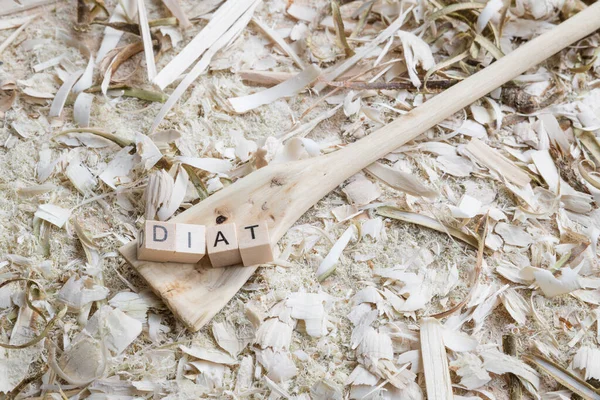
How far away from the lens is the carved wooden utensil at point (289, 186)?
3.34ft

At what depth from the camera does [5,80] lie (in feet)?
4.24

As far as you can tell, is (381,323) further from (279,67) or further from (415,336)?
(279,67)

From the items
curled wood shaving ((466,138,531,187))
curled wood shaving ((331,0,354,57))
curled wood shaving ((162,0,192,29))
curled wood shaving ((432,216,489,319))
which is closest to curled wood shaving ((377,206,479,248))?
curled wood shaving ((432,216,489,319))

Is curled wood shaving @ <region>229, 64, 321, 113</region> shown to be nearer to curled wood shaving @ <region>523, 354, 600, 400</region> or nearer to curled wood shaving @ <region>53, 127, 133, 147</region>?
curled wood shaving @ <region>53, 127, 133, 147</region>

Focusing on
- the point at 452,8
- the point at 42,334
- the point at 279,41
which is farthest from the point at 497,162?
the point at 42,334

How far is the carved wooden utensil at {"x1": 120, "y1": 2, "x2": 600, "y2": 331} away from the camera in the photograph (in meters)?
1.02

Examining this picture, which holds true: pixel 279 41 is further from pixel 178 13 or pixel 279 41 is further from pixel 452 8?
pixel 452 8

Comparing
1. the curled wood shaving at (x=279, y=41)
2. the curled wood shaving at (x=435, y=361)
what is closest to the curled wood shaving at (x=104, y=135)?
the curled wood shaving at (x=279, y=41)

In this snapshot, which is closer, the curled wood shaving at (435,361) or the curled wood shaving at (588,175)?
the curled wood shaving at (435,361)

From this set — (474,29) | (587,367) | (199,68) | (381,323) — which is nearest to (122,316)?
(381,323)

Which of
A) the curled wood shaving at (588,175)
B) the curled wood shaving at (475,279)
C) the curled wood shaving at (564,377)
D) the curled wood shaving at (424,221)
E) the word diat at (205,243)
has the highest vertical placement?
the word diat at (205,243)

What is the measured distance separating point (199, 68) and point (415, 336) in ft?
2.41

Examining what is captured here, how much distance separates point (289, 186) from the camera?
113 centimetres

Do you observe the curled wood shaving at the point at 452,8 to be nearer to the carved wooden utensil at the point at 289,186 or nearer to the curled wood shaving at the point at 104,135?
the carved wooden utensil at the point at 289,186
